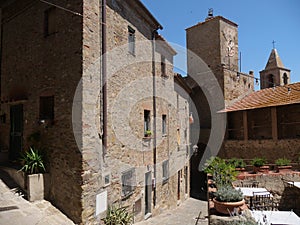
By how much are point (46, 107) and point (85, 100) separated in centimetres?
196

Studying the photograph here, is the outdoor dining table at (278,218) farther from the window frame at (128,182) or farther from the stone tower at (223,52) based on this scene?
the stone tower at (223,52)

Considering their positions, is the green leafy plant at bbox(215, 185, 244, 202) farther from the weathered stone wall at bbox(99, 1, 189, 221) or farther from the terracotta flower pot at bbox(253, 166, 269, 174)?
the terracotta flower pot at bbox(253, 166, 269, 174)

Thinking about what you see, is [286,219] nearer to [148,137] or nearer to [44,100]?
[148,137]

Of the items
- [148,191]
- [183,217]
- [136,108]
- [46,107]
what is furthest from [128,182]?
[183,217]

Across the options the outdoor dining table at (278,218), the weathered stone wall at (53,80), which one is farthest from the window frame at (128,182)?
the outdoor dining table at (278,218)

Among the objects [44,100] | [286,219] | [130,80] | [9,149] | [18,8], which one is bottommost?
[286,219]

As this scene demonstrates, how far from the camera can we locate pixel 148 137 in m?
10.5

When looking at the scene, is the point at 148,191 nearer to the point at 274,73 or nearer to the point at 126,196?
the point at 126,196

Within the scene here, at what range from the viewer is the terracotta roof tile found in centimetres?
1453

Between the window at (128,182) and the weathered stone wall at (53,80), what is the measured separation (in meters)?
2.33

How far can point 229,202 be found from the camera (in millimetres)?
5023

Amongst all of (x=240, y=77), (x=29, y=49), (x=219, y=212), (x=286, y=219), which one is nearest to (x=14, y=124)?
(x=29, y=49)

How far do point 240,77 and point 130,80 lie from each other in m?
13.4

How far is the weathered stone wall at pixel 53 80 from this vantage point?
6723 millimetres
